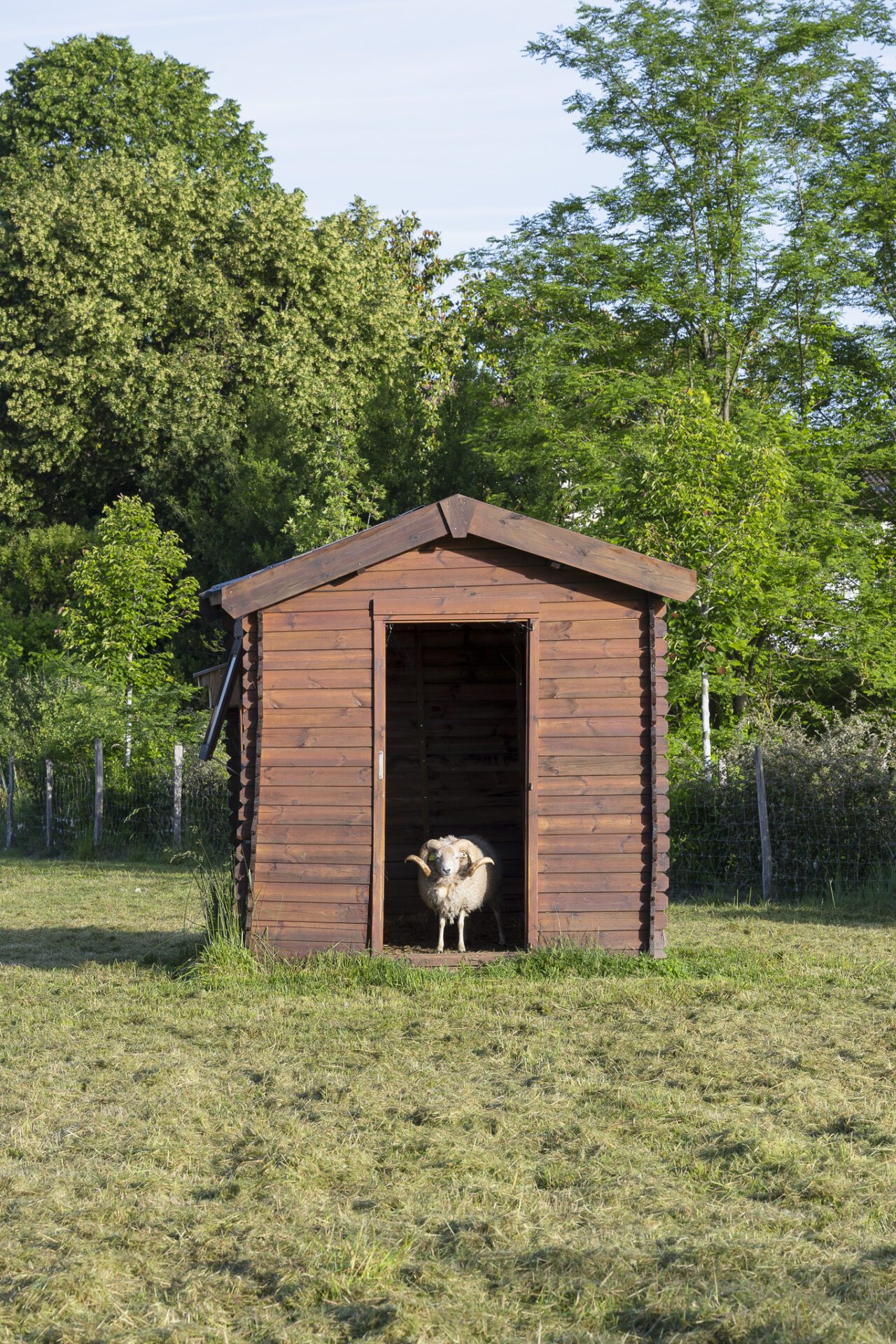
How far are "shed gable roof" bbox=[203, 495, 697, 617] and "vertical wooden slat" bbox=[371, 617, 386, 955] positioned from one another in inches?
20.9

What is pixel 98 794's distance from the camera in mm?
A: 20500

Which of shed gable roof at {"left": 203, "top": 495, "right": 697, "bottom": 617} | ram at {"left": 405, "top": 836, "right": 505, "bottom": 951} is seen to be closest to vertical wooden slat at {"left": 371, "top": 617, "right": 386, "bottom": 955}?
shed gable roof at {"left": 203, "top": 495, "right": 697, "bottom": 617}

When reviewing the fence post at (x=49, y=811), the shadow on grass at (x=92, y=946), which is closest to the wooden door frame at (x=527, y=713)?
the shadow on grass at (x=92, y=946)

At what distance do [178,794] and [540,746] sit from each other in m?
10.2

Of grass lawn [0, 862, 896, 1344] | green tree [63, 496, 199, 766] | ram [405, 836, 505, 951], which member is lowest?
grass lawn [0, 862, 896, 1344]

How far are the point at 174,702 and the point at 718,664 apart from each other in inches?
345

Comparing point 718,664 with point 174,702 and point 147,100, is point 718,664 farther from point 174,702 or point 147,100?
→ point 147,100

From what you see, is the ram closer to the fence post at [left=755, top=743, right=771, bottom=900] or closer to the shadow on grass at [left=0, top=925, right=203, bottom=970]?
the shadow on grass at [left=0, top=925, right=203, bottom=970]

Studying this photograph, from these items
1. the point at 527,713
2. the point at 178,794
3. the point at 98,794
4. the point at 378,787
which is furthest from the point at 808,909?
the point at 98,794

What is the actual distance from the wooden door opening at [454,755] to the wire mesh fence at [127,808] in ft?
17.9

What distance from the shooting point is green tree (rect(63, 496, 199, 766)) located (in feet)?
80.5

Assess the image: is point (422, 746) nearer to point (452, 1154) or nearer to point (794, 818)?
point (794, 818)

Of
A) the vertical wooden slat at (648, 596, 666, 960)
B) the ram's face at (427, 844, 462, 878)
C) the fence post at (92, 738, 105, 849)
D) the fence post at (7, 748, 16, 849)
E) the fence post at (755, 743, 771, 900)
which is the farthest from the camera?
the fence post at (7, 748, 16, 849)

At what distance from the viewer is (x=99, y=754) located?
2016cm
